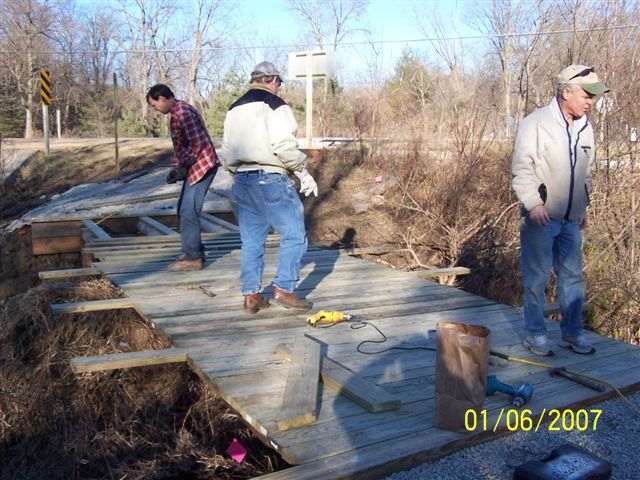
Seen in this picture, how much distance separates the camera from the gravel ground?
275cm

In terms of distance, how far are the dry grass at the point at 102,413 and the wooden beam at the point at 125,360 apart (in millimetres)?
540

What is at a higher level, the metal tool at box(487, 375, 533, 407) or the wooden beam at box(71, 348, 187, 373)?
the metal tool at box(487, 375, 533, 407)

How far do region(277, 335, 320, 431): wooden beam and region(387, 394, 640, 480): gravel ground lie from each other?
0.51m

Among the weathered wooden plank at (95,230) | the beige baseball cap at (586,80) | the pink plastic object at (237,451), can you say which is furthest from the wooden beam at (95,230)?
the beige baseball cap at (586,80)

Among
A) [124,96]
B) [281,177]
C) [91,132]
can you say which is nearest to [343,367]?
[281,177]

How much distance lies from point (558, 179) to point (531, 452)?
1569 millimetres

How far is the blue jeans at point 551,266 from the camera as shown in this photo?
12.6 ft

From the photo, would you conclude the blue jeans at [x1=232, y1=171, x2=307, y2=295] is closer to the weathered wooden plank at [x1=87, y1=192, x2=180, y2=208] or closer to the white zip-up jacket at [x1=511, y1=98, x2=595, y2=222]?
the white zip-up jacket at [x1=511, y1=98, x2=595, y2=222]

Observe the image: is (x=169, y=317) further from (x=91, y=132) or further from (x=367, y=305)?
(x=91, y=132)

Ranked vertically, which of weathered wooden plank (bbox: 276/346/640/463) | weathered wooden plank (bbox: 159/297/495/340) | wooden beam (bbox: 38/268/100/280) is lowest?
weathered wooden plank (bbox: 276/346/640/463)

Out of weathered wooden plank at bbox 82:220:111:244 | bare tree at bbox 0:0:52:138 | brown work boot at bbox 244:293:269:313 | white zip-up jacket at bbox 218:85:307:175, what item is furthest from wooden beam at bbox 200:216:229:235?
bare tree at bbox 0:0:52:138

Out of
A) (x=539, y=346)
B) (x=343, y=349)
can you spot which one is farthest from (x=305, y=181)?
(x=539, y=346)

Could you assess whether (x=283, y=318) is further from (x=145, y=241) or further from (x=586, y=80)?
(x=145, y=241)

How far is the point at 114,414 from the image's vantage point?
183 inches
